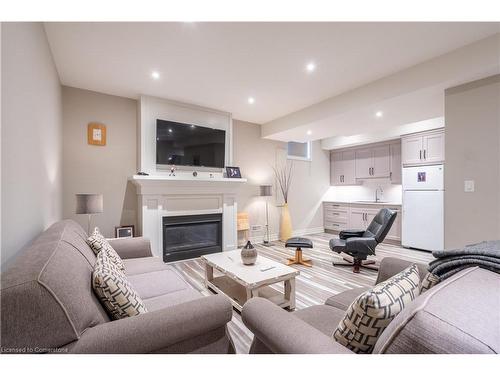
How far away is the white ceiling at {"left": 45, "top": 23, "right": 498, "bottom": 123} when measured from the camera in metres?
2.01

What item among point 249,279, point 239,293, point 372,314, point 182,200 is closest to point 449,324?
point 372,314

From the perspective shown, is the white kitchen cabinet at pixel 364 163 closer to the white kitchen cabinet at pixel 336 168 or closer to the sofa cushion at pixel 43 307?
the white kitchen cabinet at pixel 336 168

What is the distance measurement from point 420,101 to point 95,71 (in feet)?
13.3

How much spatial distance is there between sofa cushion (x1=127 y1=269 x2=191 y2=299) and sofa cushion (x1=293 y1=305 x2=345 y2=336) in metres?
0.88

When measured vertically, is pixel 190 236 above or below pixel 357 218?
below

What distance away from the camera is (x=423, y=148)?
4.20m

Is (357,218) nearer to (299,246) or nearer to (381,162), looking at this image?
(381,162)

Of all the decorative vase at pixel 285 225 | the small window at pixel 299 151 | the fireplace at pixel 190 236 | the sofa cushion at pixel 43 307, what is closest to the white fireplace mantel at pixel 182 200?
the fireplace at pixel 190 236

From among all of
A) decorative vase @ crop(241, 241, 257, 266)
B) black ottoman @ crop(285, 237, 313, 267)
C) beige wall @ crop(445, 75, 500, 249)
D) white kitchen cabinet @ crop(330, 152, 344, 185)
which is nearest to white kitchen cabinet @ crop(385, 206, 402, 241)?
white kitchen cabinet @ crop(330, 152, 344, 185)

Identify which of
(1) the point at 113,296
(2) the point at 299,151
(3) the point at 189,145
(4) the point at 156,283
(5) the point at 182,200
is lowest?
(4) the point at 156,283

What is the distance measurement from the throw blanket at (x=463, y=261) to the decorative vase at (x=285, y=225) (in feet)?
13.2

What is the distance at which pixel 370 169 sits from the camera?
5324 millimetres

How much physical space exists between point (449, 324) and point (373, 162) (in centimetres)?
536
